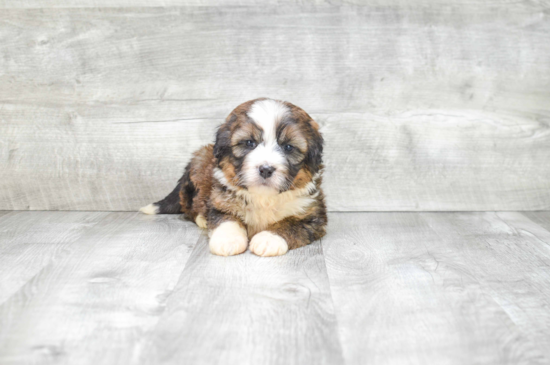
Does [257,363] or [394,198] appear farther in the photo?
[394,198]

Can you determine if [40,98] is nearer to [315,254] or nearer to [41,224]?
[41,224]

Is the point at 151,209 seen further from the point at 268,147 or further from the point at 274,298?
the point at 274,298

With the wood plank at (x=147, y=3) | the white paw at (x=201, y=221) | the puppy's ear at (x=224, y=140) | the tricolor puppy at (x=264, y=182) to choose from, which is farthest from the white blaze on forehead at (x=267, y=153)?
the wood plank at (x=147, y=3)

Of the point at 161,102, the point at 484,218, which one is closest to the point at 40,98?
the point at 161,102

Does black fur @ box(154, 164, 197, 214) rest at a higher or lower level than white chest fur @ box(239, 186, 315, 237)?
lower

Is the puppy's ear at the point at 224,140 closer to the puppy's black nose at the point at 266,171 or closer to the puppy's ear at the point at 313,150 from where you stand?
the puppy's black nose at the point at 266,171

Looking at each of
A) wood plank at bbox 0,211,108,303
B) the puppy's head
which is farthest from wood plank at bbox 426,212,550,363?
wood plank at bbox 0,211,108,303

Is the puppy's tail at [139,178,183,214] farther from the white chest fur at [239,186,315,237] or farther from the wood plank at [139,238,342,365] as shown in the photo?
the wood plank at [139,238,342,365]
